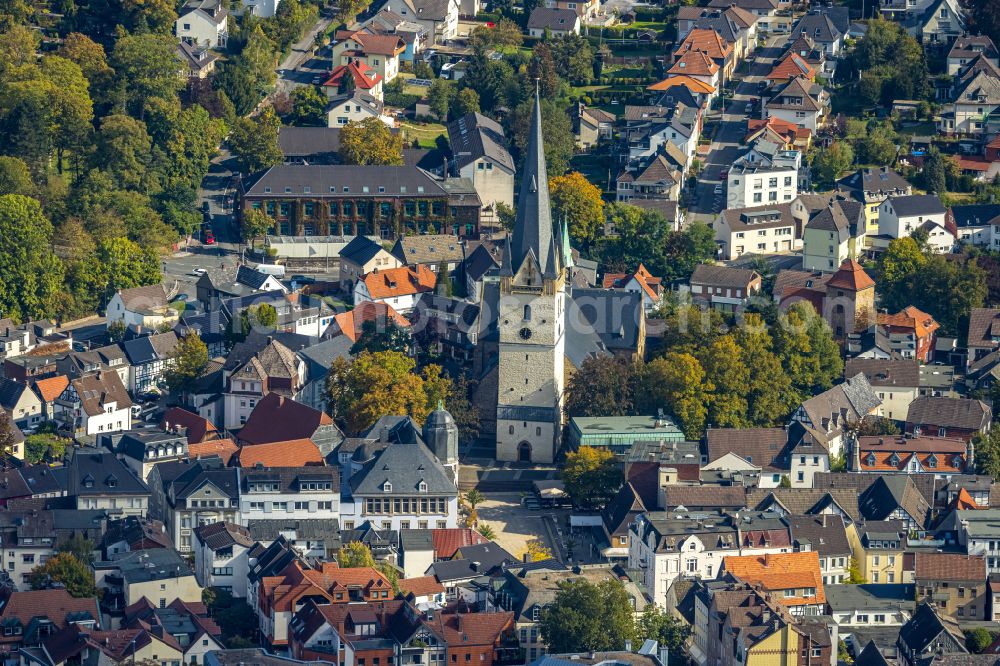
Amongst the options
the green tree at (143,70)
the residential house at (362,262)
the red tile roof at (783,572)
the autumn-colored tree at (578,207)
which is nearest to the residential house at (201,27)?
the green tree at (143,70)

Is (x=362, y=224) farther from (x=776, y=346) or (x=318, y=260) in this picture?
(x=776, y=346)

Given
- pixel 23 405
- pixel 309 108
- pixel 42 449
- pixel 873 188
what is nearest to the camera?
pixel 42 449

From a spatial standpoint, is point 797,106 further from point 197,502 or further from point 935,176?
point 197,502

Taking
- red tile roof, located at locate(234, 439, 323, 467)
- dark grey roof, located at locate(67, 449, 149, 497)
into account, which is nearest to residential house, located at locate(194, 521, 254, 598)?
dark grey roof, located at locate(67, 449, 149, 497)

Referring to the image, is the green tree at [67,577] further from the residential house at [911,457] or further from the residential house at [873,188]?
the residential house at [873,188]

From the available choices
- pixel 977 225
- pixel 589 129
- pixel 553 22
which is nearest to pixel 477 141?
pixel 589 129

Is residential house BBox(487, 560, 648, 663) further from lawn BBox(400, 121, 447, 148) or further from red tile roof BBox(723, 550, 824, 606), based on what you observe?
lawn BBox(400, 121, 447, 148)

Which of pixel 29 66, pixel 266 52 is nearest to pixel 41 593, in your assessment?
pixel 29 66
